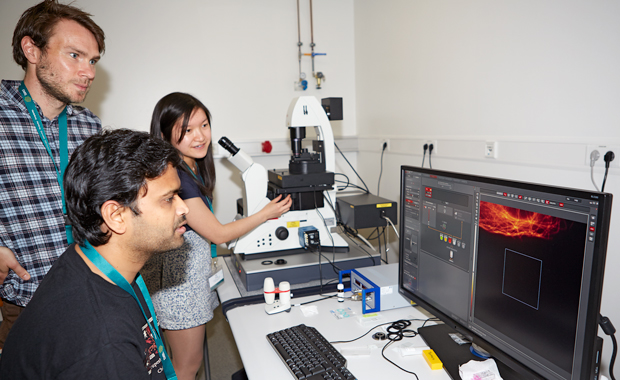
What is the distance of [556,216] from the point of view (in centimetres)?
75

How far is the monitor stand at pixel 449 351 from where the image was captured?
94cm

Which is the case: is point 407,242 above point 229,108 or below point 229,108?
below

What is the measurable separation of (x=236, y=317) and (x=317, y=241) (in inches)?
19.4

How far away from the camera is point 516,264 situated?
0.84 metres

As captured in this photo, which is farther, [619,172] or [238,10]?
[238,10]

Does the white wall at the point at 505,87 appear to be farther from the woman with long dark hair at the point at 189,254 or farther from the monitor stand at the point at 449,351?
the woman with long dark hair at the point at 189,254

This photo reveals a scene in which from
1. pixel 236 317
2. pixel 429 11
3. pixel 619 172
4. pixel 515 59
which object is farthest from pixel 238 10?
pixel 619 172

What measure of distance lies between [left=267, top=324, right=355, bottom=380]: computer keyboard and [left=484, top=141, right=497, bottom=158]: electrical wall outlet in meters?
1.39

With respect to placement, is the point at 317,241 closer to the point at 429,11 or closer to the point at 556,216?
the point at 556,216

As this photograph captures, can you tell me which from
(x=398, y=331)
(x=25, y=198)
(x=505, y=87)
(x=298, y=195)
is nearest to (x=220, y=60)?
(x=298, y=195)

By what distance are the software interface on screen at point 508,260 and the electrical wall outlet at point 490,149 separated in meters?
1.02

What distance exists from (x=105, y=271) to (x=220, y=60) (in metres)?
2.47

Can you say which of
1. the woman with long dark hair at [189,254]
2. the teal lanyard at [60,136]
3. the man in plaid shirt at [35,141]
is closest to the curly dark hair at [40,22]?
the man in plaid shirt at [35,141]

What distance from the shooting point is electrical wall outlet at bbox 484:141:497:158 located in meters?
1.95
